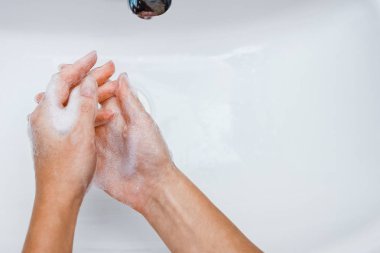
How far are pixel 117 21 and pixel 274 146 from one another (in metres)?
0.35

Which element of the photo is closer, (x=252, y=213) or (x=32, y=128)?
(x=32, y=128)

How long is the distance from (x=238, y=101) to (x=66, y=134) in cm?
34

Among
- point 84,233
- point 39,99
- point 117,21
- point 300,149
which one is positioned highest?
point 117,21

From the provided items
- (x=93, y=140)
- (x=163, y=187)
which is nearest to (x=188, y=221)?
(x=163, y=187)

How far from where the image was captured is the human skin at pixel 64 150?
0.67m

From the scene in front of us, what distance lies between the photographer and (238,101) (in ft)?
3.12

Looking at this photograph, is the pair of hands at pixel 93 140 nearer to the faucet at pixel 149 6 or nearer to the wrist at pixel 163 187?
the wrist at pixel 163 187

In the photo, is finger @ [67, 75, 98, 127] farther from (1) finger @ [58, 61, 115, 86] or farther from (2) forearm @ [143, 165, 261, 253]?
(2) forearm @ [143, 165, 261, 253]

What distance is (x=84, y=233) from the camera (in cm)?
87

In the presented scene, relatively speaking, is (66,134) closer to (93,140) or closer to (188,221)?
(93,140)

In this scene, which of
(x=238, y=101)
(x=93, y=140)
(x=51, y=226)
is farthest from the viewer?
(x=238, y=101)

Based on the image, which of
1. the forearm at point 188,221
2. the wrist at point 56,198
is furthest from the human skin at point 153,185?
the wrist at point 56,198

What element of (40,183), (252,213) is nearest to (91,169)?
(40,183)

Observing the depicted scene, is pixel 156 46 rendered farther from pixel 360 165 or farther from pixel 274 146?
pixel 360 165
